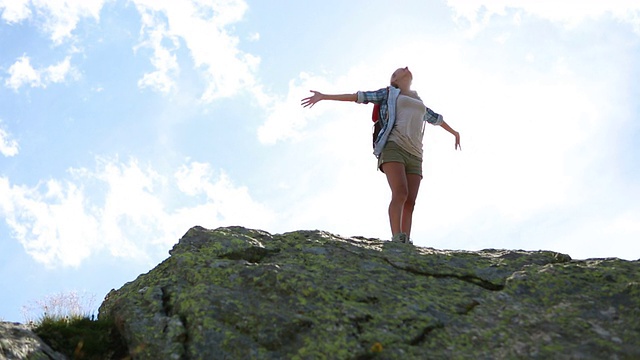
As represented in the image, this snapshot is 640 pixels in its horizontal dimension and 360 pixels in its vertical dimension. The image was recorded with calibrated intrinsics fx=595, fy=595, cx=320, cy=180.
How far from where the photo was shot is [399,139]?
9.61 metres

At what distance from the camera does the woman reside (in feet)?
30.8

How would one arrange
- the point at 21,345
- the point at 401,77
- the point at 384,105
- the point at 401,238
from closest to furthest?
the point at 21,345, the point at 401,238, the point at 384,105, the point at 401,77

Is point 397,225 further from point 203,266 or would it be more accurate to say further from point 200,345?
point 200,345

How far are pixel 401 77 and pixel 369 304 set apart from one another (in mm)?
5106

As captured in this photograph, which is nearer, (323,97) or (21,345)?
(21,345)

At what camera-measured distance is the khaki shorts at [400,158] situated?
374 inches

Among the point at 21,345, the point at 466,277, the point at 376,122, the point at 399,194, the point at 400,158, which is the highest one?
the point at 376,122

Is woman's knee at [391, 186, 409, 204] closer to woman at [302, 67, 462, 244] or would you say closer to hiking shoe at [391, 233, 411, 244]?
woman at [302, 67, 462, 244]

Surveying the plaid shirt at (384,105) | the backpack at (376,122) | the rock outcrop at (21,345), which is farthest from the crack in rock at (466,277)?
the rock outcrop at (21,345)

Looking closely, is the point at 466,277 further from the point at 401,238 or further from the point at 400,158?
the point at 400,158

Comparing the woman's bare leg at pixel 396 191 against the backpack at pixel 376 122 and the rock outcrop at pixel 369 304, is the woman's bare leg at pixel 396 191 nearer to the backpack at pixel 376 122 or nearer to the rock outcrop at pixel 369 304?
the backpack at pixel 376 122

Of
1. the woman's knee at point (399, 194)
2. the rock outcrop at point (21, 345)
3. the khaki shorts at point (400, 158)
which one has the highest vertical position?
the khaki shorts at point (400, 158)

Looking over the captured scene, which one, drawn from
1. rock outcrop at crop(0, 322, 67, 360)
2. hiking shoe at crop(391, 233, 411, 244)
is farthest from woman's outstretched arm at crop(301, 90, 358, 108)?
rock outcrop at crop(0, 322, 67, 360)

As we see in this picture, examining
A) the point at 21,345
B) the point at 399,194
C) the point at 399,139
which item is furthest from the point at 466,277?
the point at 21,345
